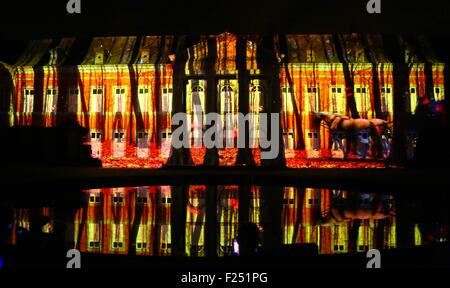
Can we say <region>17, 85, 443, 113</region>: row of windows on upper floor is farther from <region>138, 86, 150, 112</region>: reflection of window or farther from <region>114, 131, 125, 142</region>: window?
<region>114, 131, 125, 142</region>: window

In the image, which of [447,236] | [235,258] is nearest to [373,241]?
[447,236]

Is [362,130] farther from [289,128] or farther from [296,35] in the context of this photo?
[296,35]

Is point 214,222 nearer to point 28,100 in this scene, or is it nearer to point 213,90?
point 213,90

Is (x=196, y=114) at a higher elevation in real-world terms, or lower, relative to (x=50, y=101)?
lower

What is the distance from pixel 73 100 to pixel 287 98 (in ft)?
26.6

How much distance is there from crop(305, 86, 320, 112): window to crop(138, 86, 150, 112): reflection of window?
19.3 feet

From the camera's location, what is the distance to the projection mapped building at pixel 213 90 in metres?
13.2

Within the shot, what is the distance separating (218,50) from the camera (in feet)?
43.9

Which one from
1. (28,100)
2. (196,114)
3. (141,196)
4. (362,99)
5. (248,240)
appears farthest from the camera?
(28,100)

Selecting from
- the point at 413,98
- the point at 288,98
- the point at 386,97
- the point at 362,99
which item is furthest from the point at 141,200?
the point at 413,98

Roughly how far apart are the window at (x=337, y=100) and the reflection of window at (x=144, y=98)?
6.80 meters

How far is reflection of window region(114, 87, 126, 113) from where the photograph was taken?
14047 millimetres

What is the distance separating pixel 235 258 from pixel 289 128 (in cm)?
1198

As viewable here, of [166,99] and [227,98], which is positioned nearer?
[227,98]
